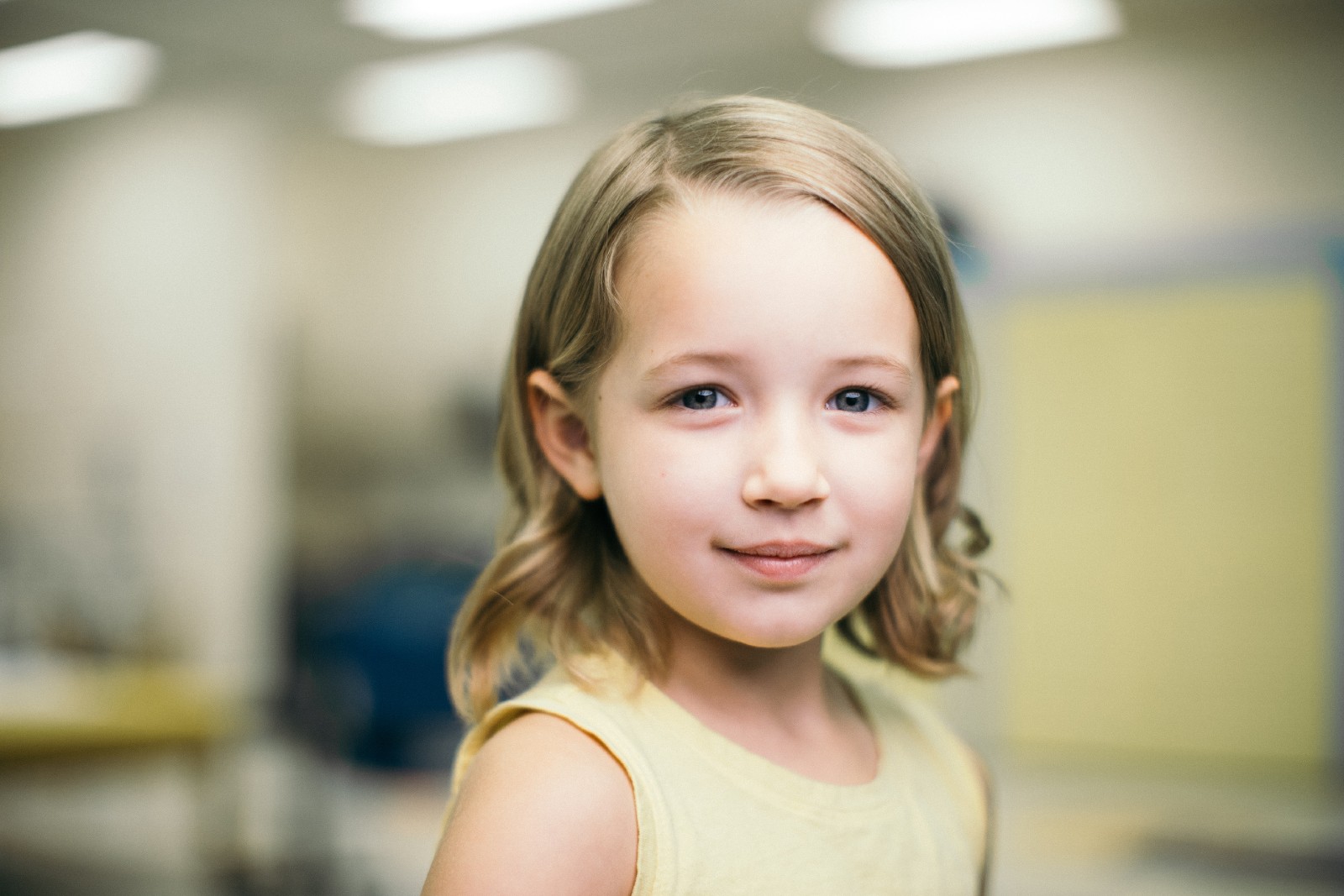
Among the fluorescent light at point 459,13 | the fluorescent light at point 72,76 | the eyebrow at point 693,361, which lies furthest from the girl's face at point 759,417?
the fluorescent light at point 72,76

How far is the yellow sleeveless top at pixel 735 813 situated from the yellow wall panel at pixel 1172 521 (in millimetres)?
4390

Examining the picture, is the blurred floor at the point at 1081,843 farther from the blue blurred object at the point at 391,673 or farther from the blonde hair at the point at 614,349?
the blonde hair at the point at 614,349

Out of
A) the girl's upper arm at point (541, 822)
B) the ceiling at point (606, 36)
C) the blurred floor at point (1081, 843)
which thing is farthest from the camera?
the ceiling at point (606, 36)

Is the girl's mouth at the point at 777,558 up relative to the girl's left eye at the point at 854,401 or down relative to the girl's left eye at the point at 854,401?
down

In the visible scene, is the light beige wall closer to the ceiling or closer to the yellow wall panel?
the ceiling

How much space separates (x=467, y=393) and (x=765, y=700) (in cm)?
506

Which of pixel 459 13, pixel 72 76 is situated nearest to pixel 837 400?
pixel 459 13

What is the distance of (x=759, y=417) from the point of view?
64 centimetres

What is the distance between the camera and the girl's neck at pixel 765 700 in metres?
0.72

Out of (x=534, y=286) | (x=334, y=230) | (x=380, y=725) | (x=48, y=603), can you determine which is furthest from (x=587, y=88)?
(x=534, y=286)

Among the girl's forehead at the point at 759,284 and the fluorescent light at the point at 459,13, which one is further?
the fluorescent light at the point at 459,13

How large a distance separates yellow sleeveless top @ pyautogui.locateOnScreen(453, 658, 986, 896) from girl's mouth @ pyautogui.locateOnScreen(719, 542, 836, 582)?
11 cm

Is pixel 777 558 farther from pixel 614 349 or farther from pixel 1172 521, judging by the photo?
pixel 1172 521

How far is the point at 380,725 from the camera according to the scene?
3836 millimetres
